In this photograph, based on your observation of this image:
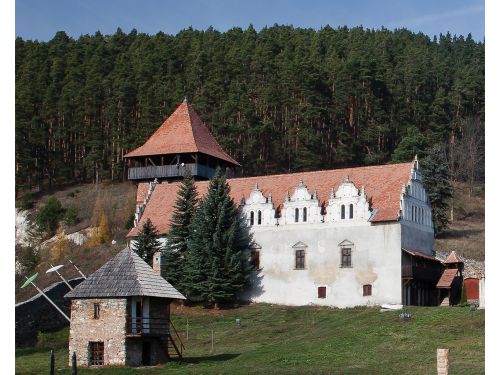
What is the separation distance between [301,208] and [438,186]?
1693cm

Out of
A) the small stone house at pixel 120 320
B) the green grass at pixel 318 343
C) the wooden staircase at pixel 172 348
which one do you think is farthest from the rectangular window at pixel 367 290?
the small stone house at pixel 120 320

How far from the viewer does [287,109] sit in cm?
7931

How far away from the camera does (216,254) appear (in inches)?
1718

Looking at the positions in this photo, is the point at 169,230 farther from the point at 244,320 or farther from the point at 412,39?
the point at 412,39

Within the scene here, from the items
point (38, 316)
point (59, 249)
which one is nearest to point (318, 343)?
point (38, 316)

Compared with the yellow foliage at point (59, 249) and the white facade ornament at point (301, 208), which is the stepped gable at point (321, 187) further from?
the yellow foliage at point (59, 249)

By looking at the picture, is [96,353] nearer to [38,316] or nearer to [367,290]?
[38,316]

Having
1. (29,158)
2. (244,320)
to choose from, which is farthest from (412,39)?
(244,320)

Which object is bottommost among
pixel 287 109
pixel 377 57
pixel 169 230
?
pixel 169 230

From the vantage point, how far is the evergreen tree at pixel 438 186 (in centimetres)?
5788

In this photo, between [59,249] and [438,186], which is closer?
[438,186]

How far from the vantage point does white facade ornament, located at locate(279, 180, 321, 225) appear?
4434 cm

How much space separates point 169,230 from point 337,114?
3544 centimetres

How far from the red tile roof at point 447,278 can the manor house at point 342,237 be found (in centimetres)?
70
